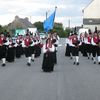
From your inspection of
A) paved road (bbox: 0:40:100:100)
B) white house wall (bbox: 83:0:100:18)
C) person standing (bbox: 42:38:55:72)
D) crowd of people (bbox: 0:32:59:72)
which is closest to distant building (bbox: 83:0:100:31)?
white house wall (bbox: 83:0:100:18)

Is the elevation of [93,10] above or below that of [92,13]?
above

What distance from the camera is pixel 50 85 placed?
51.4ft

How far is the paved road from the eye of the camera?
13.2m

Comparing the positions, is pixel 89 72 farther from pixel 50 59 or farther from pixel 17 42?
pixel 17 42

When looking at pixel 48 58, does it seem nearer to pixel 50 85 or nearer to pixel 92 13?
pixel 50 85

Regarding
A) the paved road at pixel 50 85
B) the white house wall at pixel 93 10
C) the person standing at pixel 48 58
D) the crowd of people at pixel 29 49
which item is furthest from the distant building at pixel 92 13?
the paved road at pixel 50 85

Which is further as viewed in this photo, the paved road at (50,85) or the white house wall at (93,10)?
the white house wall at (93,10)

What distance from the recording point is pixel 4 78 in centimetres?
1781

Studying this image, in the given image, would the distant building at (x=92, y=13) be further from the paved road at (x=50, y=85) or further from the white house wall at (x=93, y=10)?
the paved road at (x=50, y=85)

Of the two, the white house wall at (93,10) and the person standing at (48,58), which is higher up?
the white house wall at (93,10)

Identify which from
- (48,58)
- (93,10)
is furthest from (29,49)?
(93,10)

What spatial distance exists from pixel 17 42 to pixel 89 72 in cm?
1193

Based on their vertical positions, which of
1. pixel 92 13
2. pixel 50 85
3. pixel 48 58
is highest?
pixel 92 13

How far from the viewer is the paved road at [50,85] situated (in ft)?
43.3
